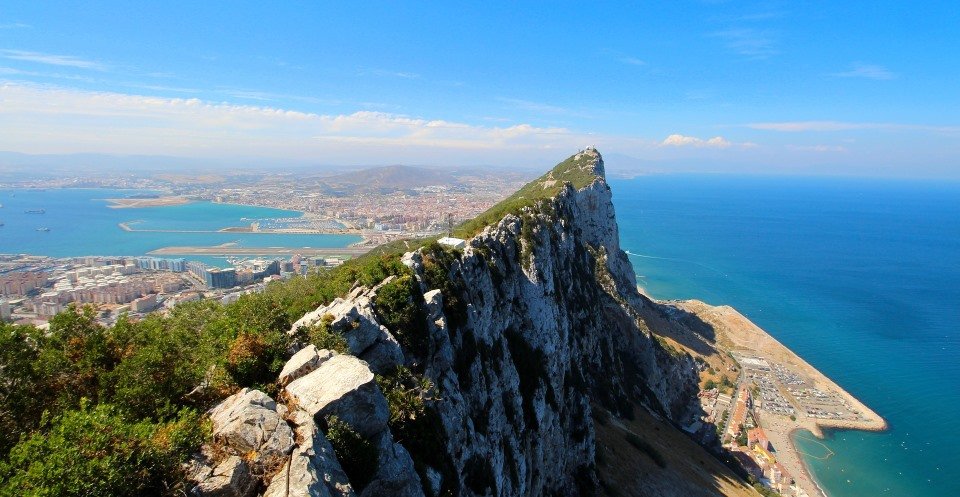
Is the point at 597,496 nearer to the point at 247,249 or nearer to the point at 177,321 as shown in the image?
the point at 177,321

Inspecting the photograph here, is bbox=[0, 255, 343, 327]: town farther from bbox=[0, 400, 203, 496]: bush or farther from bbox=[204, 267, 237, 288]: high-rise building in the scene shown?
bbox=[0, 400, 203, 496]: bush

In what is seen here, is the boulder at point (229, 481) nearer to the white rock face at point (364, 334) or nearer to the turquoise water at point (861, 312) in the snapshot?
the white rock face at point (364, 334)

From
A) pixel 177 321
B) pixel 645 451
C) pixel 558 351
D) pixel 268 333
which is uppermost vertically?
pixel 268 333

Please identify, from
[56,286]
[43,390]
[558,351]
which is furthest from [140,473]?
[56,286]

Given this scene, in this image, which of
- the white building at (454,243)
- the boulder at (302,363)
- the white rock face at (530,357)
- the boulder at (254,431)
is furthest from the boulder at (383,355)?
the white building at (454,243)

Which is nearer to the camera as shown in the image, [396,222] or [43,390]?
[43,390]

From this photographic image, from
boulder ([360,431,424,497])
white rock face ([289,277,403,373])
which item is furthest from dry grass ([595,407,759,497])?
boulder ([360,431,424,497])

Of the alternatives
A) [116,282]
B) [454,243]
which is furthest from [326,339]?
[116,282]

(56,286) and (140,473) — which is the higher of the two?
(140,473)
